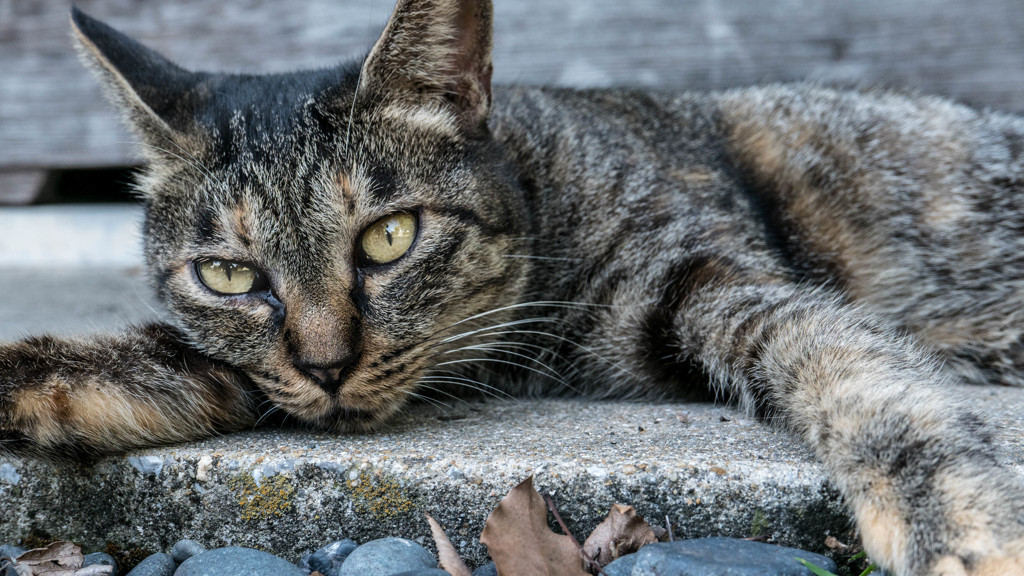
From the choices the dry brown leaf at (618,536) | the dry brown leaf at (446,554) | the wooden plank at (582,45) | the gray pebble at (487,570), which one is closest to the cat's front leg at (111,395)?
the dry brown leaf at (446,554)

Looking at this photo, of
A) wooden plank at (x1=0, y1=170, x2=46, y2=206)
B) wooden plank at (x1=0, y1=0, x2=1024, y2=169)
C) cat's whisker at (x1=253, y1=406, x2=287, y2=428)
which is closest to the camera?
cat's whisker at (x1=253, y1=406, x2=287, y2=428)

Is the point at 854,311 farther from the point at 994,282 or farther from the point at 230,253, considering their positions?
the point at 230,253

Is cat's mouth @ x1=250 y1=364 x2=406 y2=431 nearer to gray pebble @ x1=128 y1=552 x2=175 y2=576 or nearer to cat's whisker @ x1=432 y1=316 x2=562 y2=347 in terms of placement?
cat's whisker @ x1=432 y1=316 x2=562 y2=347

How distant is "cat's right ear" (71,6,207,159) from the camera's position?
2.06m

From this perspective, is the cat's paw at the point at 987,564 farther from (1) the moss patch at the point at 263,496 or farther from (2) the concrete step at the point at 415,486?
(1) the moss patch at the point at 263,496

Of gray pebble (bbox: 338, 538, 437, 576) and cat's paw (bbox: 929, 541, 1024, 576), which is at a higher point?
cat's paw (bbox: 929, 541, 1024, 576)

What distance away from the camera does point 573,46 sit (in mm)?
4234

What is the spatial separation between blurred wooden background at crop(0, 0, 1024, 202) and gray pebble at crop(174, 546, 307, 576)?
2.86m

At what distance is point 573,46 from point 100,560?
11.0ft

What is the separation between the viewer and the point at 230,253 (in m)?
1.91

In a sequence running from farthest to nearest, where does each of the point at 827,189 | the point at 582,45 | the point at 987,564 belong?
the point at 582,45, the point at 827,189, the point at 987,564

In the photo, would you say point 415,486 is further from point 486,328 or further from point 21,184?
point 21,184

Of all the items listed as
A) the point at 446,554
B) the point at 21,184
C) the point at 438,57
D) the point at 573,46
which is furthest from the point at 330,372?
the point at 21,184

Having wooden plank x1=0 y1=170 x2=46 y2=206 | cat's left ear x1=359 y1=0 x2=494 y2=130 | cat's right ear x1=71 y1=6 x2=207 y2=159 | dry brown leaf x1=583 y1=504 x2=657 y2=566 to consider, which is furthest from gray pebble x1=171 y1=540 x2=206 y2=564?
wooden plank x1=0 y1=170 x2=46 y2=206
